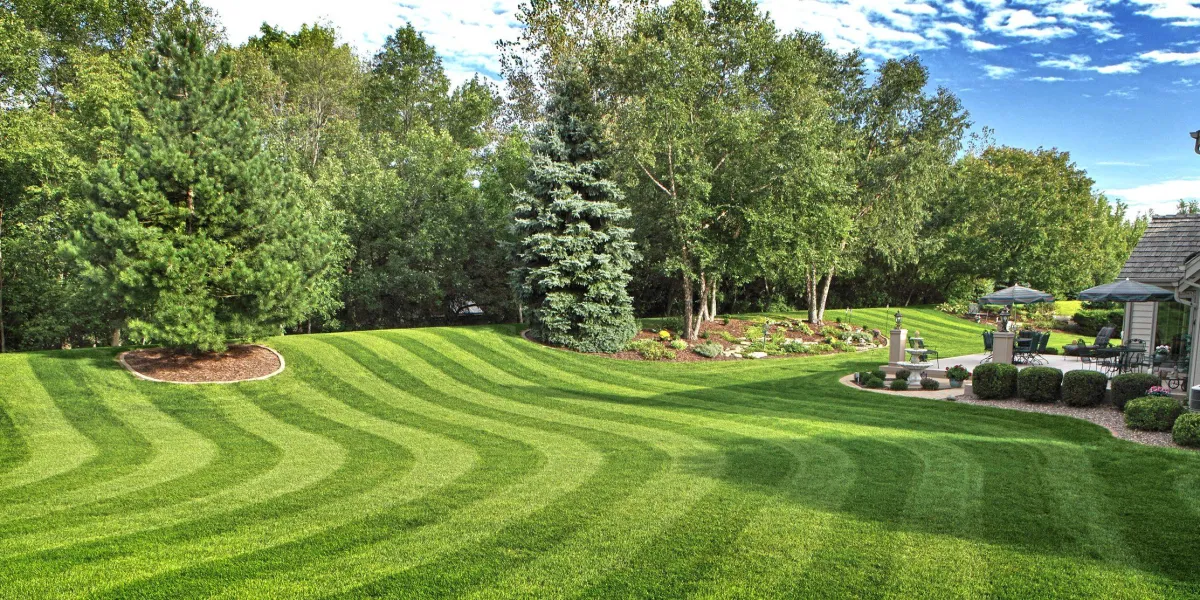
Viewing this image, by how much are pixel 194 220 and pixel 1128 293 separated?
21424mm

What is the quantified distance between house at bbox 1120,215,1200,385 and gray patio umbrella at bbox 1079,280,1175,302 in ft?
5.97

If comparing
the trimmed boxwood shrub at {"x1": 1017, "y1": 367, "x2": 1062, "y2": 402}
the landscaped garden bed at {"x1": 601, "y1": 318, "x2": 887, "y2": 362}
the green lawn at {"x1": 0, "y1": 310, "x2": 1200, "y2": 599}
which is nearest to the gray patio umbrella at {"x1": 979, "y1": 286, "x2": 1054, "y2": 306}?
the trimmed boxwood shrub at {"x1": 1017, "y1": 367, "x2": 1062, "y2": 402}

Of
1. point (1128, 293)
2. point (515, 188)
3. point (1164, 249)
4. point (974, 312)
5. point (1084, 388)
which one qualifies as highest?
point (515, 188)

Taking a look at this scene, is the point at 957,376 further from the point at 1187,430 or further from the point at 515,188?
the point at 515,188

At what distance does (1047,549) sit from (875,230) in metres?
25.1

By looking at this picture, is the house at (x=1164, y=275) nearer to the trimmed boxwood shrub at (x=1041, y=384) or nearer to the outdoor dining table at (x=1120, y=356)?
the outdoor dining table at (x=1120, y=356)

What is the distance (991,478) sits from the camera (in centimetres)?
845

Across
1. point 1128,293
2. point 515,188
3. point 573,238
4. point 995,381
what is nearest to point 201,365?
point 573,238

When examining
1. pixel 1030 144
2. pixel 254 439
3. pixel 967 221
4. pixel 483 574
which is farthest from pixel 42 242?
pixel 1030 144

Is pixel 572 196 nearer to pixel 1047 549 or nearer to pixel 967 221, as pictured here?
pixel 1047 549

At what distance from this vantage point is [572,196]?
69.1 feet

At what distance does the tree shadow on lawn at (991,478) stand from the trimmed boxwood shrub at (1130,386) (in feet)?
5.25

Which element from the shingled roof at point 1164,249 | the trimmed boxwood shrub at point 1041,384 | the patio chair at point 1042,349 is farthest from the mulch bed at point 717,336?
the shingled roof at point 1164,249

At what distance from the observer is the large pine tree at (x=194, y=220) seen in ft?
45.9
